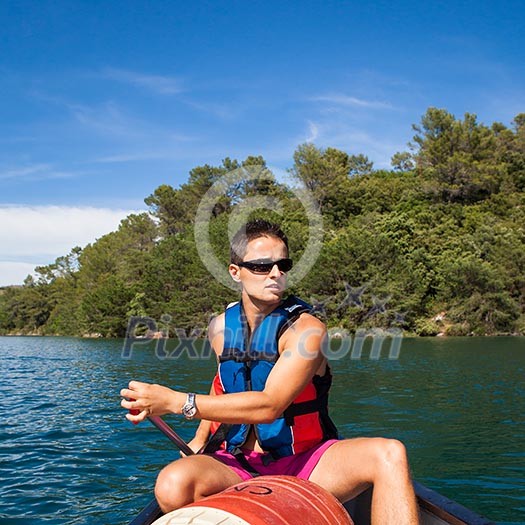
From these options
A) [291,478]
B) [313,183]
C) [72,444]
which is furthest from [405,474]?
[313,183]

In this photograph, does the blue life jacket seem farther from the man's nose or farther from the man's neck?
the man's nose

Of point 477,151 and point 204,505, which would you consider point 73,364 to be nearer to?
point 204,505

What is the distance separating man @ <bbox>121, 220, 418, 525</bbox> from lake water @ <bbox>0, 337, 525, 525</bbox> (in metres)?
2.59

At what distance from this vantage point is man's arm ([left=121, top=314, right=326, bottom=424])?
2.53 m

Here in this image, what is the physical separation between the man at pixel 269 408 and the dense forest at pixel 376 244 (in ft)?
113

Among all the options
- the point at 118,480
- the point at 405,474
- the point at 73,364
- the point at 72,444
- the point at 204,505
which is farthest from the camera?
the point at 73,364

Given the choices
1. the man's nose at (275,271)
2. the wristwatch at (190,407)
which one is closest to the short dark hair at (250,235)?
the man's nose at (275,271)

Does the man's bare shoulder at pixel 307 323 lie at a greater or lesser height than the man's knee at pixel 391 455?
greater

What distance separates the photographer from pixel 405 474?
99.9 inches

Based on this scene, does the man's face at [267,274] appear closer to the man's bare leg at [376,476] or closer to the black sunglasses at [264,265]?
the black sunglasses at [264,265]

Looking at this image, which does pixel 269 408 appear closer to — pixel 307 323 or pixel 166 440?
pixel 307 323

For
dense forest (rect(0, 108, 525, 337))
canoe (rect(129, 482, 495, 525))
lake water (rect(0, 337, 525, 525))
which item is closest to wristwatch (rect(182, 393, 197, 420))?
canoe (rect(129, 482, 495, 525))

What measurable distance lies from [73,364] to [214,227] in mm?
22608

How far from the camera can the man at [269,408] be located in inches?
101
